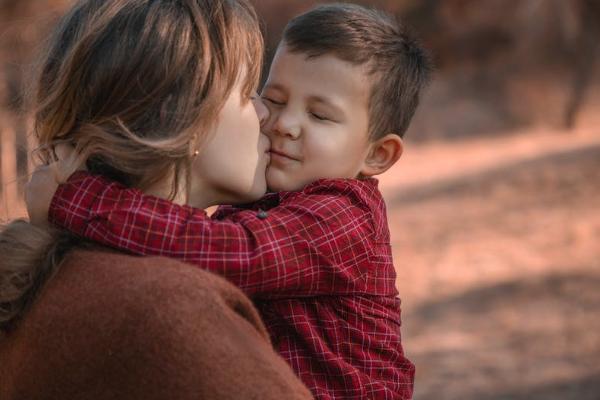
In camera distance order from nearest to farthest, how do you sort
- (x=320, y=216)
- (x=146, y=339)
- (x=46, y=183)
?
(x=146, y=339) → (x=46, y=183) → (x=320, y=216)

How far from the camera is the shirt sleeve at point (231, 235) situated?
1710 mm

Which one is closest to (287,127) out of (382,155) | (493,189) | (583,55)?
(382,155)

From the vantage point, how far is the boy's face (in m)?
2.17

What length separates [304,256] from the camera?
186 cm

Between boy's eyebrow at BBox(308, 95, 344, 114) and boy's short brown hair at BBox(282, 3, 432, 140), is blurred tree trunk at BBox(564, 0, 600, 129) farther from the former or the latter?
boy's eyebrow at BBox(308, 95, 344, 114)

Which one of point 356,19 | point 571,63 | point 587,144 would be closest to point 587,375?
point 356,19

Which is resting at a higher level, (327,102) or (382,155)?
(327,102)

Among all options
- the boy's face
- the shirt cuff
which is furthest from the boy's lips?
the shirt cuff

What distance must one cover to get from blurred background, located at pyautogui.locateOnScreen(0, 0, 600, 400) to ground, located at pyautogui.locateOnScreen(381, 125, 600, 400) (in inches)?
0.8

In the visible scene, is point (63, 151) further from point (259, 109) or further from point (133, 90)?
point (259, 109)

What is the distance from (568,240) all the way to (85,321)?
32.4 feet

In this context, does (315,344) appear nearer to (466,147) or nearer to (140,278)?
(140,278)

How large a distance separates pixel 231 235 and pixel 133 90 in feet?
1.06

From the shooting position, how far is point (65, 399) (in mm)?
1545
